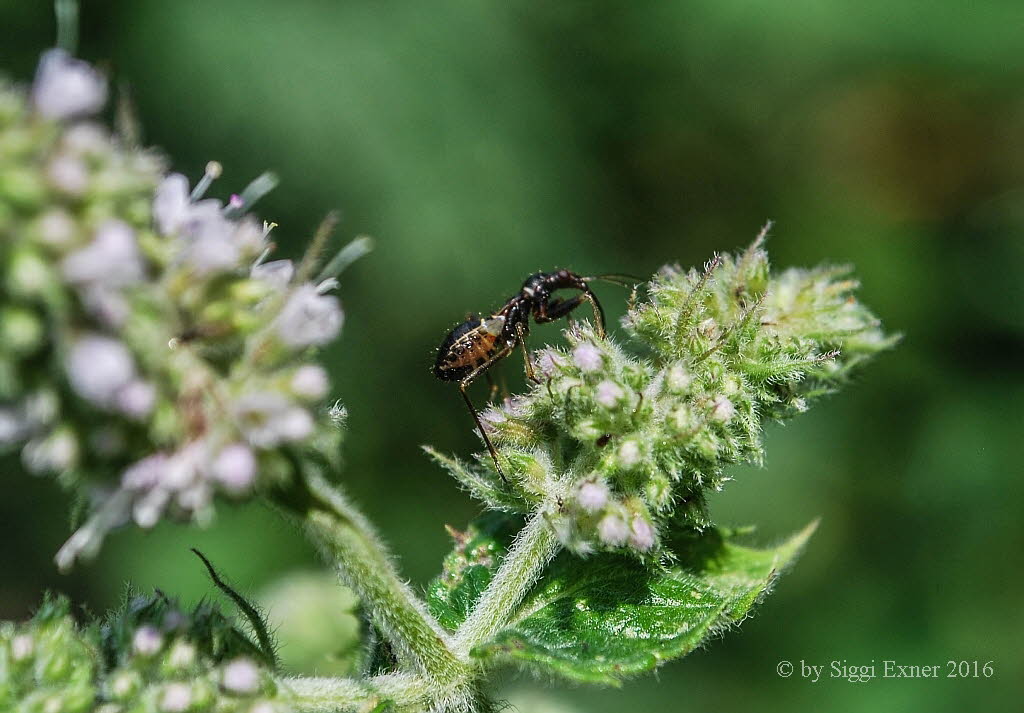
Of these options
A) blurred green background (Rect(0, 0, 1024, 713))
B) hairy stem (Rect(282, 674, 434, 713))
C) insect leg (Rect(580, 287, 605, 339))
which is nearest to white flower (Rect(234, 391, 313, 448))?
hairy stem (Rect(282, 674, 434, 713))

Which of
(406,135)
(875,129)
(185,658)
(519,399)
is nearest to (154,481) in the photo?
(185,658)

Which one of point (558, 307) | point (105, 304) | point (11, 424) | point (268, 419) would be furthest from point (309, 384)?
point (558, 307)

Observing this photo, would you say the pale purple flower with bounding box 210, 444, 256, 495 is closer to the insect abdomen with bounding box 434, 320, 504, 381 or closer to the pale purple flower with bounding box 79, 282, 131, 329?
the pale purple flower with bounding box 79, 282, 131, 329

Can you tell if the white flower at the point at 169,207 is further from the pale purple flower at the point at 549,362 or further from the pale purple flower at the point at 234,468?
the pale purple flower at the point at 549,362

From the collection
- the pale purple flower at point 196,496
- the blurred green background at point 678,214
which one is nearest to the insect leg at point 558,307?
the pale purple flower at point 196,496

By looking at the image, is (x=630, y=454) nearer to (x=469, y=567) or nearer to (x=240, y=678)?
(x=469, y=567)

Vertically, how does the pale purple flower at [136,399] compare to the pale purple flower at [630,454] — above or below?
below

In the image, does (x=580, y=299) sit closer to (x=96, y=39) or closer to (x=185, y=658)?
(x=185, y=658)
